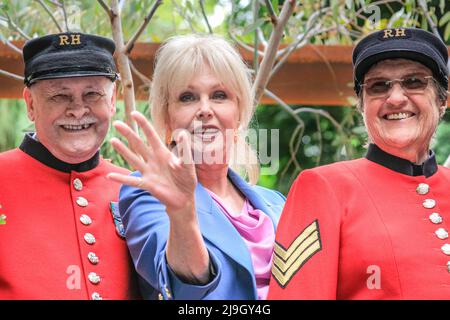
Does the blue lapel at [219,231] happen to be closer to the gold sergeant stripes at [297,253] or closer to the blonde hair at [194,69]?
the gold sergeant stripes at [297,253]

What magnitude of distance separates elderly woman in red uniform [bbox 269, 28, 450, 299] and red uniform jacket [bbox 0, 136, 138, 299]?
537mm

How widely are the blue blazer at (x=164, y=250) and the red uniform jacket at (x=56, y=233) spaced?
0.28ft

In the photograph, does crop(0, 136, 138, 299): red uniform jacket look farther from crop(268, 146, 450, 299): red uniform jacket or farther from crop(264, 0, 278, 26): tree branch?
crop(264, 0, 278, 26): tree branch

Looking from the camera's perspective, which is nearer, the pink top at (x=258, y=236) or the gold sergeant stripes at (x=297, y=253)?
the gold sergeant stripes at (x=297, y=253)

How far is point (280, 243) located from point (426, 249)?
1.35 ft

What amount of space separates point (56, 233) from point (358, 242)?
0.91 meters

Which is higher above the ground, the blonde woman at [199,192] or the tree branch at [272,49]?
the tree branch at [272,49]

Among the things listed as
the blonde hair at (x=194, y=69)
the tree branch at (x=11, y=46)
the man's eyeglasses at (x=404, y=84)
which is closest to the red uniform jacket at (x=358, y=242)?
the man's eyeglasses at (x=404, y=84)

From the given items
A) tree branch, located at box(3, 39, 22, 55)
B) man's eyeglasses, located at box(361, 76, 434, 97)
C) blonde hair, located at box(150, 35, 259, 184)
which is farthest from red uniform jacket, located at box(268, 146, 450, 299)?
tree branch, located at box(3, 39, 22, 55)

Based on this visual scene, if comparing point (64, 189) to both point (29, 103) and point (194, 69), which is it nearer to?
point (29, 103)

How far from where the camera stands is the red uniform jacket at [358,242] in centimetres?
267

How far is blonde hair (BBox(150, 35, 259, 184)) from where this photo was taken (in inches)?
119

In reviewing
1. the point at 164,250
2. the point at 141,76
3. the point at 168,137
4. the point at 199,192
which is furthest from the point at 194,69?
the point at 141,76
